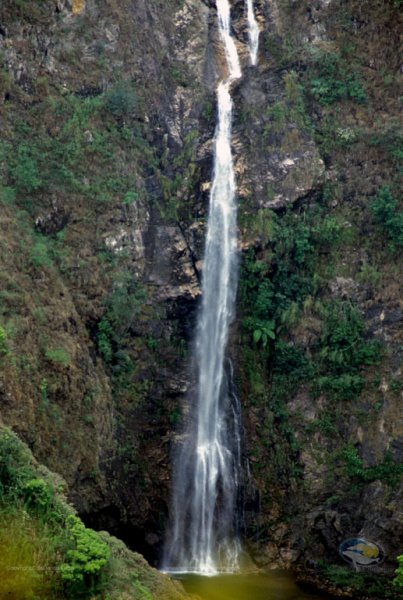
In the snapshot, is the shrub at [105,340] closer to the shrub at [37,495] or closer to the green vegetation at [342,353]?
the green vegetation at [342,353]

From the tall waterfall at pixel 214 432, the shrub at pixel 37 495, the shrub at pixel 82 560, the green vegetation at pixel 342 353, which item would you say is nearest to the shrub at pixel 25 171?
the tall waterfall at pixel 214 432

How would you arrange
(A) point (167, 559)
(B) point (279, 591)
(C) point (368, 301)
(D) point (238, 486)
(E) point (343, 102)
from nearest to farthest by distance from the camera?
(B) point (279, 591) → (A) point (167, 559) → (D) point (238, 486) → (C) point (368, 301) → (E) point (343, 102)

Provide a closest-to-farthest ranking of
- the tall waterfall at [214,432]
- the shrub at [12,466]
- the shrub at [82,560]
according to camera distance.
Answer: the shrub at [82,560] → the shrub at [12,466] → the tall waterfall at [214,432]

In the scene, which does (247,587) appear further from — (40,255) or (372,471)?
(40,255)

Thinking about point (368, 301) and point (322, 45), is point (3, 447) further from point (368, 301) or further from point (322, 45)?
point (322, 45)

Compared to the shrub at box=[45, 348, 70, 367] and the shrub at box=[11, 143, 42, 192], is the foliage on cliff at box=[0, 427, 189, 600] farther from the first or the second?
the shrub at box=[11, 143, 42, 192]

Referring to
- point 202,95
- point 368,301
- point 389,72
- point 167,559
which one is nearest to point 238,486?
point 167,559
